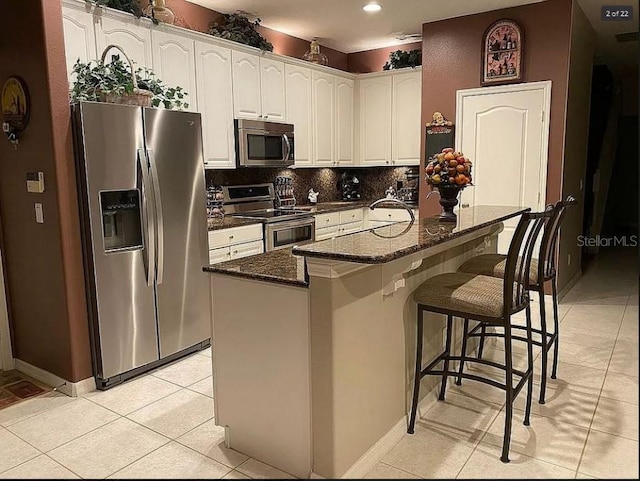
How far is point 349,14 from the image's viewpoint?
4.80m

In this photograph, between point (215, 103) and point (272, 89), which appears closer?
point (215, 103)

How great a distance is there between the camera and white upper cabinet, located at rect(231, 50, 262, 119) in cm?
449

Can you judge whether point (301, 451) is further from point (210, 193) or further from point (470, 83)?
point (470, 83)

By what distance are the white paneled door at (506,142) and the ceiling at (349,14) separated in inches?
31.7

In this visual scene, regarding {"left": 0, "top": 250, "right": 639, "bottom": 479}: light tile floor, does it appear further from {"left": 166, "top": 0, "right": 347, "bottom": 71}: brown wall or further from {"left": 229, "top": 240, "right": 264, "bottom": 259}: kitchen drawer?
{"left": 166, "top": 0, "right": 347, "bottom": 71}: brown wall

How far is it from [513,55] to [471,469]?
4.31m

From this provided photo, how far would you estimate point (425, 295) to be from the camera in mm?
2463

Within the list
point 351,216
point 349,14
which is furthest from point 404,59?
point 351,216

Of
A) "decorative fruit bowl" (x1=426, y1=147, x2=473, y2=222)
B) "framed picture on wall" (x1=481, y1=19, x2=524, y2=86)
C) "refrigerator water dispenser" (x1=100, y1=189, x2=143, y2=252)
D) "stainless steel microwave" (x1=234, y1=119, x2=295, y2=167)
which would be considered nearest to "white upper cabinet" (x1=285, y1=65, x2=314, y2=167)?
"stainless steel microwave" (x1=234, y1=119, x2=295, y2=167)

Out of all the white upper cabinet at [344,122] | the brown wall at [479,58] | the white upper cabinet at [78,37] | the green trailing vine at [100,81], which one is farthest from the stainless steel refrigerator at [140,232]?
the brown wall at [479,58]

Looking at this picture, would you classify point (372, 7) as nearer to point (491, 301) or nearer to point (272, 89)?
point (272, 89)

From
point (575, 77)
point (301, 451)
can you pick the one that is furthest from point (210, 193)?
point (575, 77)

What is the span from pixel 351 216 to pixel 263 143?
144 centimetres

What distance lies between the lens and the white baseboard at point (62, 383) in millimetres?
3012
